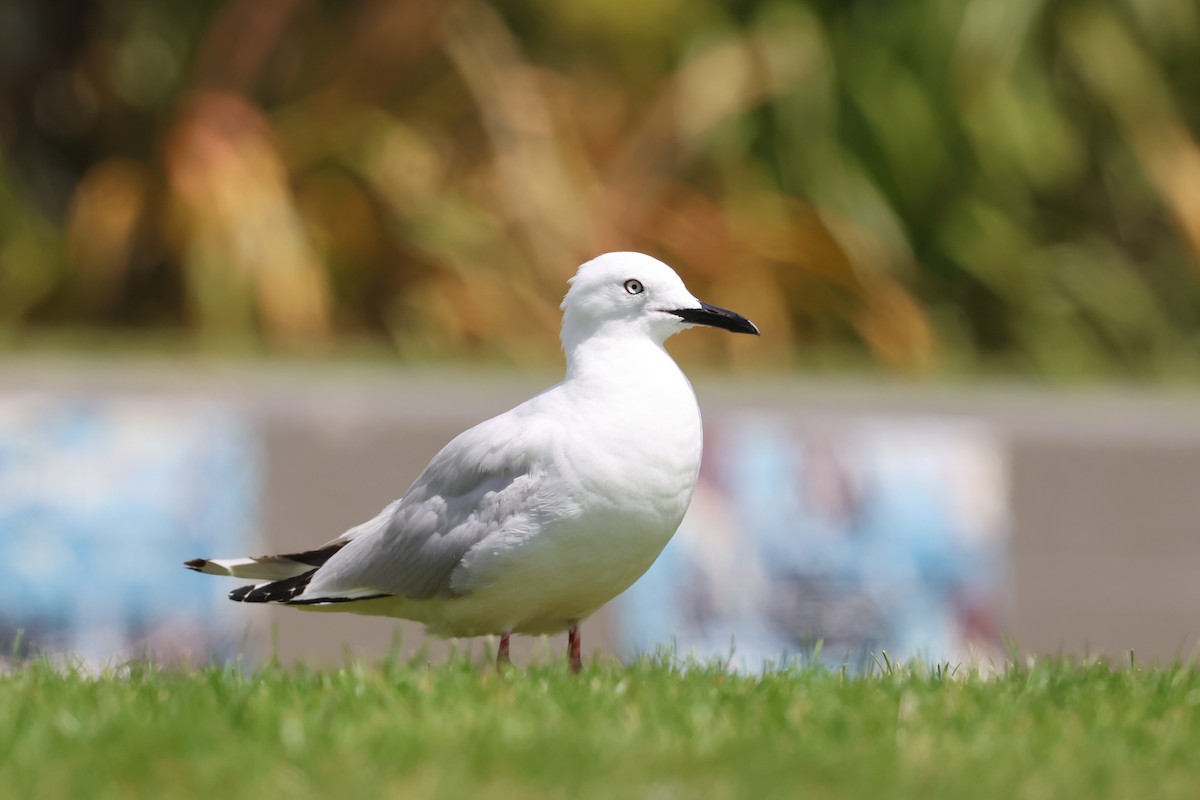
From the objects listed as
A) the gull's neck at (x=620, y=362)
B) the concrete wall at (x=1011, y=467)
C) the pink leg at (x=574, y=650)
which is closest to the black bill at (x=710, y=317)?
the gull's neck at (x=620, y=362)

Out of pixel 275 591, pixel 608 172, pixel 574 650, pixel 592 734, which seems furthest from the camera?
pixel 608 172

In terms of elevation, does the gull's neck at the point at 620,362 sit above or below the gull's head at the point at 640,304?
below

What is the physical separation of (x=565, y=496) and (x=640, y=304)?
2.11ft

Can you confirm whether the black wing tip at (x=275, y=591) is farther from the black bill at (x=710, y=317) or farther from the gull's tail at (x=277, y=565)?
the black bill at (x=710, y=317)

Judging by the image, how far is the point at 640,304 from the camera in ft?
16.1

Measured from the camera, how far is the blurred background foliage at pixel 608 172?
11.4 m

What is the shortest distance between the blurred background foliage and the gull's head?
6017 millimetres

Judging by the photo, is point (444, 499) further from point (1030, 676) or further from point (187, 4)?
point (187, 4)

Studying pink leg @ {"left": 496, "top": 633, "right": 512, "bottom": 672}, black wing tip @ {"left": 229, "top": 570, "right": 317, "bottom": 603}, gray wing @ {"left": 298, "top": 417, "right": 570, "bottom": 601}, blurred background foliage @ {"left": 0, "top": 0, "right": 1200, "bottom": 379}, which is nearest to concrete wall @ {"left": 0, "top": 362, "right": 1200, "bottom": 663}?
blurred background foliage @ {"left": 0, "top": 0, "right": 1200, "bottom": 379}

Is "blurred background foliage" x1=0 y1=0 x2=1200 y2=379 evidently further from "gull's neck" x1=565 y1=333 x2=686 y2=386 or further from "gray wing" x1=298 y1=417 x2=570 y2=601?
"gull's neck" x1=565 y1=333 x2=686 y2=386

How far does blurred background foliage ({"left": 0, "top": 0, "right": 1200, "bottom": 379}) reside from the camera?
37.3 feet

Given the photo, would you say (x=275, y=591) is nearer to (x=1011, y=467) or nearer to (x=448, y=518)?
(x=448, y=518)

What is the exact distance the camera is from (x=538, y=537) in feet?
15.2

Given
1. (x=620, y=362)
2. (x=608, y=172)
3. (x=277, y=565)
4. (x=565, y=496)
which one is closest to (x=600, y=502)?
(x=565, y=496)
